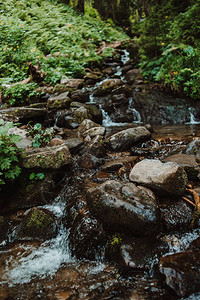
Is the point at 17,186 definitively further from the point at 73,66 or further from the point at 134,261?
the point at 73,66

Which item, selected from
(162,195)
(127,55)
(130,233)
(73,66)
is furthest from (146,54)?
(130,233)

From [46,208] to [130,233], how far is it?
1.57 metres

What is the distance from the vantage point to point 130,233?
2.42 metres

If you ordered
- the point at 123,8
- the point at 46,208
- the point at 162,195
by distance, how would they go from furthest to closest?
the point at 123,8 → the point at 46,208 → the point at 162,195

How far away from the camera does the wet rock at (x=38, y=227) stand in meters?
2.81

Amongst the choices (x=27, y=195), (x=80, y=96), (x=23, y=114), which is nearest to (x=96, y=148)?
(x=27, y=195)

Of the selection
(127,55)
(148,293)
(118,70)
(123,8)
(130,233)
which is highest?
(123,8)

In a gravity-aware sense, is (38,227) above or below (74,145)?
below

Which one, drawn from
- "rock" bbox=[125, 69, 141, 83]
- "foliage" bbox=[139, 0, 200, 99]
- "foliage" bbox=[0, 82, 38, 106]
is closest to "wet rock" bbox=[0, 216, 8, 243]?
"foliage" bbox=[0, 82, 38, 106]

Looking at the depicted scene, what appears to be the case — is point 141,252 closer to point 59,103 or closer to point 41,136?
point 41,136

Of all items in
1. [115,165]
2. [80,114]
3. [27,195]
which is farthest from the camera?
[80,114]

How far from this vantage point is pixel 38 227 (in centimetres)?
283

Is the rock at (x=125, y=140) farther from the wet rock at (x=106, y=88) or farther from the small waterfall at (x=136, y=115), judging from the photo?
the wet rock at (x=106, y=88)

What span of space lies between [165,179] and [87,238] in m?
1.38
